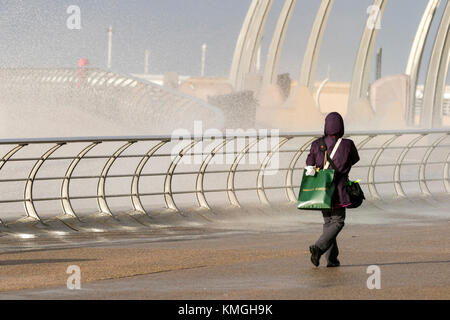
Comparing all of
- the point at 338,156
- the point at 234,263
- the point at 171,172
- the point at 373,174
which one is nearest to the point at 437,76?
the point at 373,174

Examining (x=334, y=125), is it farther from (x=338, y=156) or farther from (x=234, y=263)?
(x=234, y=263)

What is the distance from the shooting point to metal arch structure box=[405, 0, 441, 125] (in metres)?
48.8

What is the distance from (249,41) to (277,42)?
14.9 ft

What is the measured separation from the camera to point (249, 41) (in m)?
57.8

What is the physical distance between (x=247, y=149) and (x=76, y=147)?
1594 inches

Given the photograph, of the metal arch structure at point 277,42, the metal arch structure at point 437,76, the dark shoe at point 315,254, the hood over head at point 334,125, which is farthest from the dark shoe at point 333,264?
the metal arch structure at point 277,42

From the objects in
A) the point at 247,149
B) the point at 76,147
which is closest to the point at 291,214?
the point at 247,149

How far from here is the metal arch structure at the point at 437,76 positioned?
47.4m

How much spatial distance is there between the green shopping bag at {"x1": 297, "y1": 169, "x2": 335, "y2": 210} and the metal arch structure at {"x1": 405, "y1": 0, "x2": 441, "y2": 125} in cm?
4173

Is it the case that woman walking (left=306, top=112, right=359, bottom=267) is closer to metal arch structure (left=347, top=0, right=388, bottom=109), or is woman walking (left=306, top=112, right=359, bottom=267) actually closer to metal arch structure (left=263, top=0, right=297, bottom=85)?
metal arch structure (left=347, top=0, right=388, bottom=109)

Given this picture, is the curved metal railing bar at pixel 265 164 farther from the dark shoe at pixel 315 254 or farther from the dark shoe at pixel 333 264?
the dark shoe at pixel 315 254

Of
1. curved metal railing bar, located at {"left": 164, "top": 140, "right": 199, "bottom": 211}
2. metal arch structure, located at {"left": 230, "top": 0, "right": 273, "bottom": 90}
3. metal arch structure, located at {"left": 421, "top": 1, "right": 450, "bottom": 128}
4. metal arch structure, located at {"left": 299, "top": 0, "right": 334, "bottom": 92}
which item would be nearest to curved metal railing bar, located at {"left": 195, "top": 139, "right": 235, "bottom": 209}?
curved metal railing bar, located at {"left": 164, "top": 140, "right": 199, "bottom": 211}
